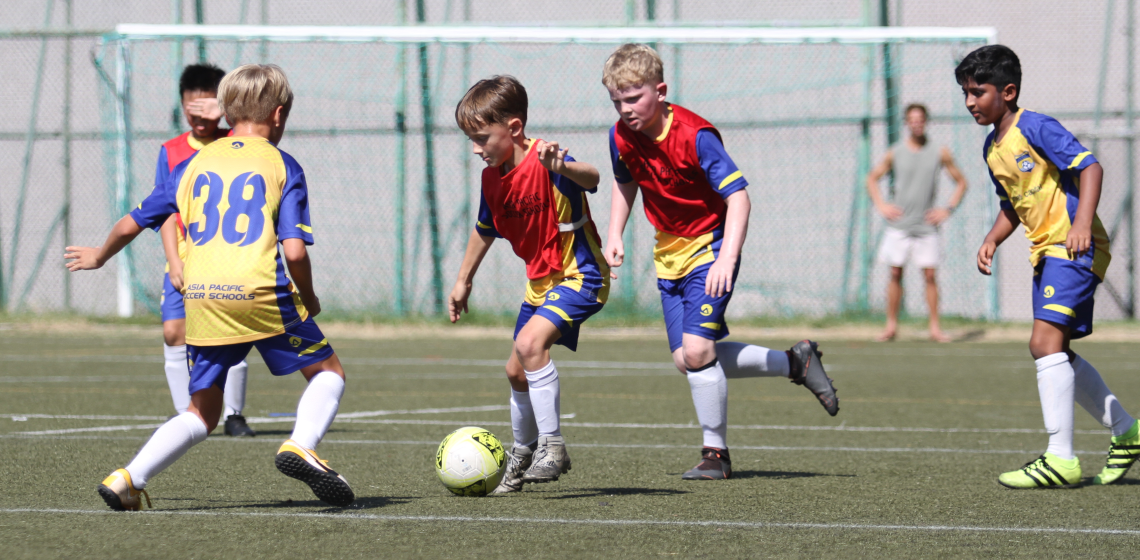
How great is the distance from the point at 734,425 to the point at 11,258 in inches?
512

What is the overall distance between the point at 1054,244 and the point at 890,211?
7550 millimetres

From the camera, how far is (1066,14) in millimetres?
16203

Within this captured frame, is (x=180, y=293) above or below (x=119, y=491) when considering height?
above

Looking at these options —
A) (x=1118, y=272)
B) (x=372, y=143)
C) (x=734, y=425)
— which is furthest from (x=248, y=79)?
(x=1118, y=272)

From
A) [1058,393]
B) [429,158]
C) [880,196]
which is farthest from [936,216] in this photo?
[1058,393]

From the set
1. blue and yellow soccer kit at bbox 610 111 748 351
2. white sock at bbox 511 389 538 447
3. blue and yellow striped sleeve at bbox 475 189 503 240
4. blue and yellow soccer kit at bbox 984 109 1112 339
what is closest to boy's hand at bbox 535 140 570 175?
blue and yellow striped sleeve at bbox 475 189 503 240

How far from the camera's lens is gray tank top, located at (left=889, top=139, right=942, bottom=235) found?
12352 millimetres

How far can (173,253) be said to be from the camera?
5840 millimetres

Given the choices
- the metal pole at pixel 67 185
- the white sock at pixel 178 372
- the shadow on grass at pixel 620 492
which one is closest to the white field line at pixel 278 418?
the white sock at pixel 178 372

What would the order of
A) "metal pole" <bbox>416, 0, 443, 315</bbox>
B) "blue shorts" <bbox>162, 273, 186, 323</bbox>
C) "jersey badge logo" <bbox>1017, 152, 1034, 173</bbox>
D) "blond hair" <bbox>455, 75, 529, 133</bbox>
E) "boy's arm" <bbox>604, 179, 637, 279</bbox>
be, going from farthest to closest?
"metal pole" <bbox>416, 0, 443, 315</bbox> < "blue shorts" <bbox>162, 273, 186, 323</bbox> < "boy's arm" <bbox>604, 179, 637, 279</bbox> < "jersey badge logo" <bbox>1017, 152, 1034, 173</bbox> < "blond hair" <bbox>455, 75, 529, 133</bbox>

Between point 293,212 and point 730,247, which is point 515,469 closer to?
point 730,247

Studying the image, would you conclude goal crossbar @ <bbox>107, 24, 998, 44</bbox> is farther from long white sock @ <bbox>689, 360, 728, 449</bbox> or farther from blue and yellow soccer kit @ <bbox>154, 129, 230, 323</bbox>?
long white sock @ <bbox>689, 360, 728, 449</bbox>

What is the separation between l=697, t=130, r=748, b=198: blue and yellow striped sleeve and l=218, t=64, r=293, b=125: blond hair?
1632mm

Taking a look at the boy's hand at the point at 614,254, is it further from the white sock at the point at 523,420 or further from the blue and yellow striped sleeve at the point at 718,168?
the white sock at the point at 523,420
